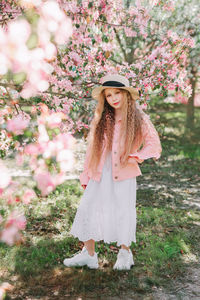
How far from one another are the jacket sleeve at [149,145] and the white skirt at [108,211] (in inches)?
10.7

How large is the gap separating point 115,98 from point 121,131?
30 cm

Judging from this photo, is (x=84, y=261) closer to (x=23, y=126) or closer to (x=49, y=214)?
(x=49, y=214)

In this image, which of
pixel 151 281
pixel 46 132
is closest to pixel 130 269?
pixel 151 281

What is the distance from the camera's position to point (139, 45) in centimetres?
991

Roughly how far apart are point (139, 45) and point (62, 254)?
7830 millimetres

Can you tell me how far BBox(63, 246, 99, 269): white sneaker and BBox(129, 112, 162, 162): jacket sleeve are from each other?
105 cm

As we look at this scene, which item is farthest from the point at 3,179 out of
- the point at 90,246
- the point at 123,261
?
the point at 123,261

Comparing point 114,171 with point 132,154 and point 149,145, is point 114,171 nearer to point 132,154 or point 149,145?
point 132,154

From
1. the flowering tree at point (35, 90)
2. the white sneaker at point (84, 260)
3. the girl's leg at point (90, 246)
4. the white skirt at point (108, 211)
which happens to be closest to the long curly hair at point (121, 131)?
the white skirt at point (108, 211)

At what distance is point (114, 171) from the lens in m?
3.00

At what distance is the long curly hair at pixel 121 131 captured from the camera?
3.04 meters

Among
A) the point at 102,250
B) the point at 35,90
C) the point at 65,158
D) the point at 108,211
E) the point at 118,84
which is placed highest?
the point at 118,84

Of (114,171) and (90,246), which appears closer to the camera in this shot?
(114,171)

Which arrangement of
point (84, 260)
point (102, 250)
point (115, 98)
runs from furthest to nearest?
point (102, 250) → point (84, 260) → point (115, 98)
